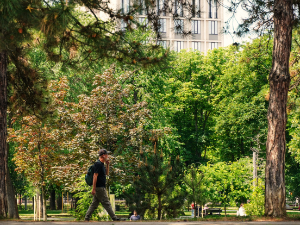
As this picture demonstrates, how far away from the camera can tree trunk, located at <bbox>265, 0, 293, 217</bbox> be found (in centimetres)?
1004

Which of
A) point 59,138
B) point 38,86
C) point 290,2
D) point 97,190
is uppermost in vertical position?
point 290,2

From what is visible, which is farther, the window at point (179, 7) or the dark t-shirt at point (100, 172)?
the window at point (179, 7)

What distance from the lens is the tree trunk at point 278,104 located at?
1004 centimetres

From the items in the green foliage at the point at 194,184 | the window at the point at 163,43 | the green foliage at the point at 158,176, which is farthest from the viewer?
the green foliage at the point at 194,184

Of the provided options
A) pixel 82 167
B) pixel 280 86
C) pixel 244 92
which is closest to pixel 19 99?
pixel 82 167

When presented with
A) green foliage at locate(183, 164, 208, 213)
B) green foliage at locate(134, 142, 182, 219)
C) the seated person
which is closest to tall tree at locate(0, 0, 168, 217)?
green foliage at locate(134, 142, 182, 219)

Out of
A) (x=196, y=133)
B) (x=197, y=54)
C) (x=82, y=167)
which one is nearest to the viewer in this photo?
(x=82, y=167)

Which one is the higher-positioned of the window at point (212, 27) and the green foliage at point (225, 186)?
the window at point (212, 27)

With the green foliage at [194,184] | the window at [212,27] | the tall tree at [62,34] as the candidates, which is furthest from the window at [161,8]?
the window at [212,27]

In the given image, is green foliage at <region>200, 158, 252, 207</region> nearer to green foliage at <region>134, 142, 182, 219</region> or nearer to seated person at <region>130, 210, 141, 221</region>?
seated person at <region>130, 210, 141, 221</region>

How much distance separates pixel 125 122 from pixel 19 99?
23.6 feet

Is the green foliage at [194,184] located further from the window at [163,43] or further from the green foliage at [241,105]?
the green foliage at [241,105]

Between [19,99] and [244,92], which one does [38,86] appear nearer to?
[19,99]

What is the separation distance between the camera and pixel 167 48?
32.5 feet
